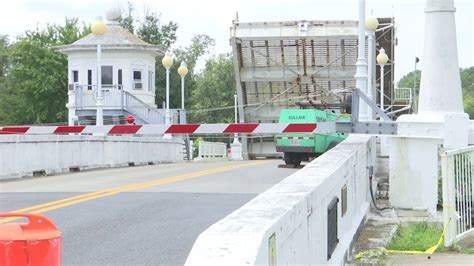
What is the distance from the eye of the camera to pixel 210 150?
161 feet

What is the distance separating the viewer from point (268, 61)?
90.6ft

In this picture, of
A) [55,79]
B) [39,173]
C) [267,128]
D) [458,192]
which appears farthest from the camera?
[55,79]

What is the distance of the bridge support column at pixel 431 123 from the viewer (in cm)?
1067

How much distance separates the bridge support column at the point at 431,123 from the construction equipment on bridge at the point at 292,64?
538 inches

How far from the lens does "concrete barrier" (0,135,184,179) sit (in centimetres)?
1753

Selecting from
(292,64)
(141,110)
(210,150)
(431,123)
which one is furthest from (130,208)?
(210,150)

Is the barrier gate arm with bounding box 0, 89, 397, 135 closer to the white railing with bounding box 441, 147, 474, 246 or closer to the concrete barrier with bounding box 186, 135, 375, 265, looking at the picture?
the white railing with bounding box 441, 147, 474, 246

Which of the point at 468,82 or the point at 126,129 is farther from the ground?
the point at 468,82

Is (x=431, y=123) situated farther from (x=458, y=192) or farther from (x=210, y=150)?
(x=210, y=150)

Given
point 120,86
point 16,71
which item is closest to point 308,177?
point 120,86

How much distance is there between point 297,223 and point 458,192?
549 cm

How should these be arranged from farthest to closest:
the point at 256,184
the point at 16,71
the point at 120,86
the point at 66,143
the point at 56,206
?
the point at 16,71
the point at 120,86
the point at 66,143
the point at 256,184
the point at 56,206

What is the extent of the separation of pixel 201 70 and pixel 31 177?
69032 millimetres

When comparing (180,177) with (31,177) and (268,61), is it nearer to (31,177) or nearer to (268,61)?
(31,177)
